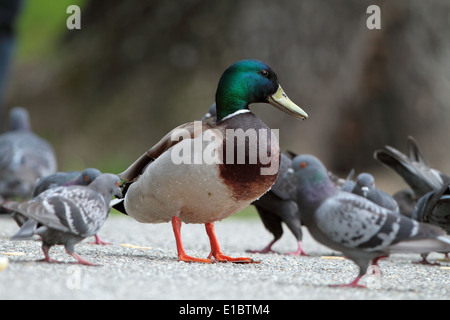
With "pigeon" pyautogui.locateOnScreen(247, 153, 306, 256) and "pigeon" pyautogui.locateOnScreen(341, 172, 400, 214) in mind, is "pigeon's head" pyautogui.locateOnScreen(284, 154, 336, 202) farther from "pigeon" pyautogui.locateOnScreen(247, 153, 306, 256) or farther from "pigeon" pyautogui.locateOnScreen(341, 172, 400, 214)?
"pigeon" pyautogui.locateOnScreen(247, 153, 306, 256)

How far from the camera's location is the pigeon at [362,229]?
4.22m

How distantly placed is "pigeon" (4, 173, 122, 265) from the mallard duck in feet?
2.09

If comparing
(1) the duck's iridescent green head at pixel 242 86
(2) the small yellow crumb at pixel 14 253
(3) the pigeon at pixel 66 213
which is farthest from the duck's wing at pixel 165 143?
(2) the small yellow crumb at pixel 14 253

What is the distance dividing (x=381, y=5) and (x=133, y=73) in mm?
5446

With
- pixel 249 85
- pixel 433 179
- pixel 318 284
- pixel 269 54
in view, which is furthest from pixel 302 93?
pixel 318 284

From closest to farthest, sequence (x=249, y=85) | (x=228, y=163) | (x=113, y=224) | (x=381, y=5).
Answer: (x=228, y=163)
(x=249, y=85)
(x=113, y=224)
(x=381, y=5)

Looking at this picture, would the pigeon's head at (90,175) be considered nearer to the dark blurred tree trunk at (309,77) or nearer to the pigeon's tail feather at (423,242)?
the pigeon's tail feather at (423,242)

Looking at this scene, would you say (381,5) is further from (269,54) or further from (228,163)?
(228,163)

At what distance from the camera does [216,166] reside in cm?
516

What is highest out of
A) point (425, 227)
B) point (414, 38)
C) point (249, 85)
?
point (414, 38)

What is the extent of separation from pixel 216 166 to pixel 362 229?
132cm

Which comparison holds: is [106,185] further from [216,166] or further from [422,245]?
[422,245]

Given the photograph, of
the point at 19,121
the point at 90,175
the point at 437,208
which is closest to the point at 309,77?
the point at 19,121

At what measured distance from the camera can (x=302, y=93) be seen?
49.6ft
